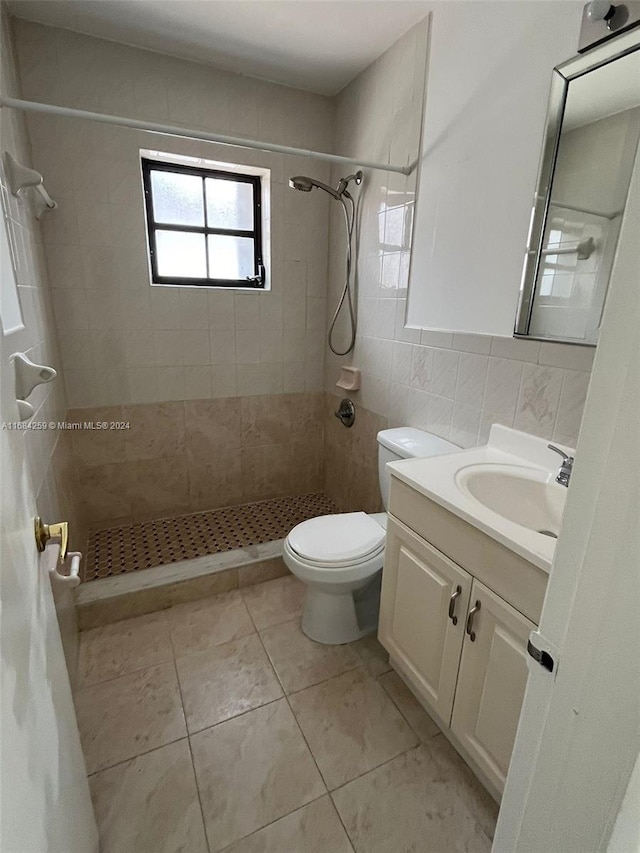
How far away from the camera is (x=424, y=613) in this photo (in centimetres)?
125

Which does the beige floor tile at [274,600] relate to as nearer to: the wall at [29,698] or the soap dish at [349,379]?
the wall at [29,698]

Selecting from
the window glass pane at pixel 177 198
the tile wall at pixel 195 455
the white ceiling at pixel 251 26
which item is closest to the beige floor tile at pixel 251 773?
the tile wall at pixel 195 455

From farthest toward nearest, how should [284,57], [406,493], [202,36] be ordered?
1. [284,57]
2. [202,36]
3. [406,493]

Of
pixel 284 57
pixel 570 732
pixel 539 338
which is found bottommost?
pixel 570 732

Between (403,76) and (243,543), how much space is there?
236cm

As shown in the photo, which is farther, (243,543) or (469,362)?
(243,543)

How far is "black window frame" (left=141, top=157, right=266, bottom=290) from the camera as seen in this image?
2.11 metres

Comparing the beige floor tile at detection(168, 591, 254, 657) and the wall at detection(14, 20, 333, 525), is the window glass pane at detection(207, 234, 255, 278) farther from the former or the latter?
the beige floor tile at detection(168, 591, 254, 657)

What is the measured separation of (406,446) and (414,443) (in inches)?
1.7

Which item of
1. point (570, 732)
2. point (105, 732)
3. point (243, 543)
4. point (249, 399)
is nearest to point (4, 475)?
point (570, 732)

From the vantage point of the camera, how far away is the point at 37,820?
1.86ft

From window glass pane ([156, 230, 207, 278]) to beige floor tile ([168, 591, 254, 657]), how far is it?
1.74 metres

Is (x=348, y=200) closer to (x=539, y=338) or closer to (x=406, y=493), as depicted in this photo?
(x=539, y=338)

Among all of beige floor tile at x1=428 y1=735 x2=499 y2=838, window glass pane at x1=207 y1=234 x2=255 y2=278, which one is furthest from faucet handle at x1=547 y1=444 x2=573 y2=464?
window glass pane at x1=207 y1=234 x2=255 y2=278
